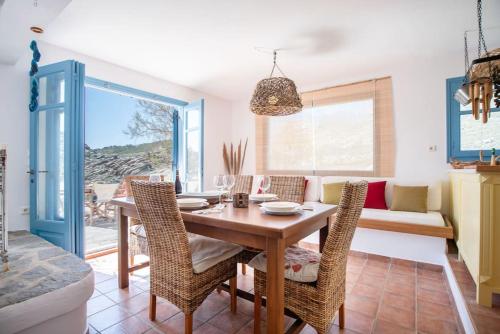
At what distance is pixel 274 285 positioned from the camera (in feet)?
4.01

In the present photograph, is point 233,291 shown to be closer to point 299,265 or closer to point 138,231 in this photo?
point 299,265

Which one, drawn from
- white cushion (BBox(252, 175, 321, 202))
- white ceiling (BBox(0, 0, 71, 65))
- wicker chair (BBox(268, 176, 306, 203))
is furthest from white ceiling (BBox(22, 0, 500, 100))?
white cushion (BBox(252, 175, 321, 202))

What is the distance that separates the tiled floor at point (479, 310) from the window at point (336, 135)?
70.2 inches

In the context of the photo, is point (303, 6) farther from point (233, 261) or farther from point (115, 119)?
point (115, 119)

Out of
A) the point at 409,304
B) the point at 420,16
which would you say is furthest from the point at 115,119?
the point at 409,304

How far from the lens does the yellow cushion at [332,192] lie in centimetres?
344

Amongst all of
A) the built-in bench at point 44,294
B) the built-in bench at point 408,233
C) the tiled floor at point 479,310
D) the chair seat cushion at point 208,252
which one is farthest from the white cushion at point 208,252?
the built-in bench at point 408,233

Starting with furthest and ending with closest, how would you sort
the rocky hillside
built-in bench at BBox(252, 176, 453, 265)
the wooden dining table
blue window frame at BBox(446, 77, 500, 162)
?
the rocky hillside → blue window frame at BBox(446, 77, 500, 162) → built-in bench at BBox(252, 176, 453, 265) → the wooden dining table

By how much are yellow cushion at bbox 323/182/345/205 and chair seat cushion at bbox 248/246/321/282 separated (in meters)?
1.97

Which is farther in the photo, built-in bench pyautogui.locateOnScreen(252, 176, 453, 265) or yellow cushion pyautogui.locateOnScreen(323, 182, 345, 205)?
yellow cushion pyautogui.locateOnScreen(323, 182, 345, 205)

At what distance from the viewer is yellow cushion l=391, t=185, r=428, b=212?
2996 mm

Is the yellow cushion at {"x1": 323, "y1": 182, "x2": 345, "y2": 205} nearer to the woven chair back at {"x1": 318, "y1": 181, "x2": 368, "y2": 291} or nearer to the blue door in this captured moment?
the woven chair back at {"x1": 318, "y1": 181, "x2": 368, "y2": 291}

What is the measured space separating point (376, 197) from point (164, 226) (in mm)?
2885

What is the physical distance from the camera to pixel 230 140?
16.5ft
